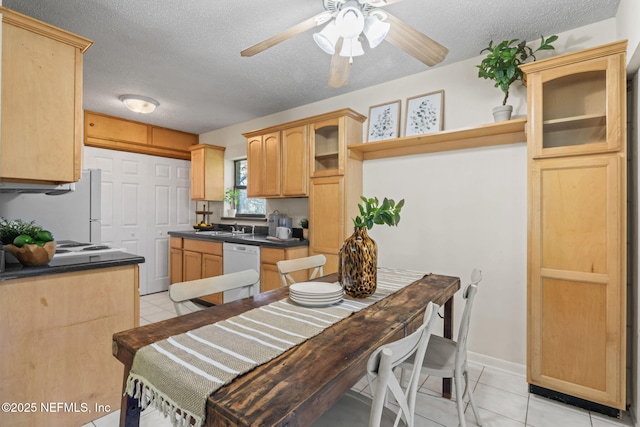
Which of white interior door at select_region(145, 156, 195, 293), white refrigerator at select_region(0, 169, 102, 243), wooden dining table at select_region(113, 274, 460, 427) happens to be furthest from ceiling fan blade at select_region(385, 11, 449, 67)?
white interior door at select_region(145, 156, 195, 293)

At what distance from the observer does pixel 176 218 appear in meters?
4.90

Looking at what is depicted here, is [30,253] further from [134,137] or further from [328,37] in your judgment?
[134,137]

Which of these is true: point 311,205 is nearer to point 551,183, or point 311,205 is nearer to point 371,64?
point 371,64

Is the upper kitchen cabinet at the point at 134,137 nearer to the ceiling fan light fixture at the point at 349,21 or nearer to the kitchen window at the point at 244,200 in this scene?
the kitchen window at the point at 244,200

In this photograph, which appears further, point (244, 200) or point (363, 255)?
point (244, 200)

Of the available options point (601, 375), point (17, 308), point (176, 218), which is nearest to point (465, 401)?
point (601, 375)

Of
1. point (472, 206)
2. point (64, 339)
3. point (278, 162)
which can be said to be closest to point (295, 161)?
point (278, 162)

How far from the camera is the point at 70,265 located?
5.49 feet

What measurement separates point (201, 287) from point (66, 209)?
2377mm

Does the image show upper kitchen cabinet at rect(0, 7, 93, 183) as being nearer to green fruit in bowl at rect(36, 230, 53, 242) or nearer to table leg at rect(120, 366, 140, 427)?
green fruit in bowl at rect(36, 230, 53, 242)

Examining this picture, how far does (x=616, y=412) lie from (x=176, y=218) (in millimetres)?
5158

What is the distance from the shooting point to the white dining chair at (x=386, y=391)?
30.7 inches

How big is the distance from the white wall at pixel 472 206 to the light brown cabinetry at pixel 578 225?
1.13 ft

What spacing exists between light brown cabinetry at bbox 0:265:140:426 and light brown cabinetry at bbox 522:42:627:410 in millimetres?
2584
